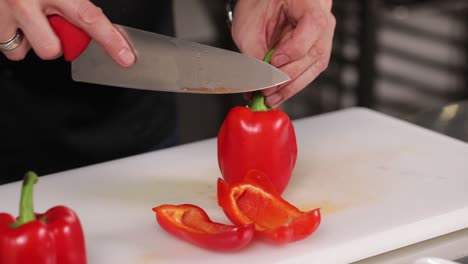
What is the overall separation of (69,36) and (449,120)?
78 centimetres

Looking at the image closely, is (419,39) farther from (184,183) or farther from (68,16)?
(68,16)

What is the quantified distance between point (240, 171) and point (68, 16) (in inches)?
13.8

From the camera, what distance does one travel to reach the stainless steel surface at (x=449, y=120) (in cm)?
158

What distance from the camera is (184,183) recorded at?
4.50ft

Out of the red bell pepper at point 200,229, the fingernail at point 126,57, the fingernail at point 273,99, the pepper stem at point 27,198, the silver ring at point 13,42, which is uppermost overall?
the silver ring at point 13,42

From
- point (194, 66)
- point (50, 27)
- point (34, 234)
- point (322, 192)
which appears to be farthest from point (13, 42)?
point (322, 192)

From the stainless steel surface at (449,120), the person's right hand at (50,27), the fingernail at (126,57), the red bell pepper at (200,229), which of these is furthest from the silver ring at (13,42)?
the stainless steel surface at (449,120)

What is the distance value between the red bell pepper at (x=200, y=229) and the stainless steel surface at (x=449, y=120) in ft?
2.01

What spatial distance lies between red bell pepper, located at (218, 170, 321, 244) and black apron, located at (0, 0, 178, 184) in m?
0.50

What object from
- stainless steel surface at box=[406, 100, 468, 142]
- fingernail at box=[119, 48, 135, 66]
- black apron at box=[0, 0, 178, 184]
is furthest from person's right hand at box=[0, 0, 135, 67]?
stainless steel surface at box=[406, 100, 468, 142]

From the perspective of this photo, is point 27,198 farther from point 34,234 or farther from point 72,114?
point 72,114

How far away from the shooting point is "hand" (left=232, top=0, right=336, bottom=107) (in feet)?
4.39

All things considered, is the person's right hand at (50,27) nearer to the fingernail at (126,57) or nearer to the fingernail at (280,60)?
the fingernail at (126,57)

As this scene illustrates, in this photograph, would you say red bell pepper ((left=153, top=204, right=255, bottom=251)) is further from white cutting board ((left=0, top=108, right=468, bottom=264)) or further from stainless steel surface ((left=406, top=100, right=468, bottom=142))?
stainless steel surface ((left=406, top=100, right=468, bottom=142))
